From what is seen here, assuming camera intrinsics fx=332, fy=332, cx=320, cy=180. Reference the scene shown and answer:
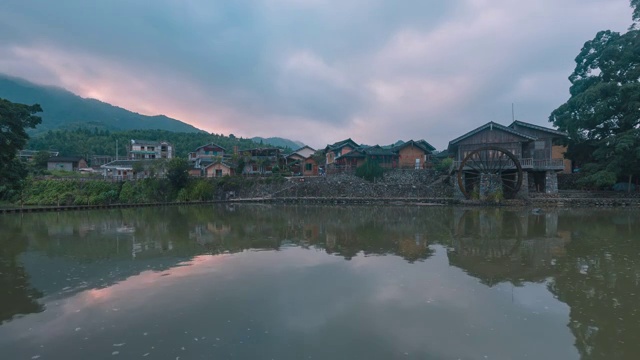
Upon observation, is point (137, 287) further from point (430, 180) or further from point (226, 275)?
point (430, 180)

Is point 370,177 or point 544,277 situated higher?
point 370,177

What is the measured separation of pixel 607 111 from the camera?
2623cm

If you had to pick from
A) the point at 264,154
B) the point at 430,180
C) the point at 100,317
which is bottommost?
the point at 100,317

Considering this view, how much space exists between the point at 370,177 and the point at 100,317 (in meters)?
32.1

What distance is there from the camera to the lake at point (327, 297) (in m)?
5.41

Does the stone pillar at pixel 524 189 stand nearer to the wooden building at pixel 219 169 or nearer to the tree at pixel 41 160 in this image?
the wooden building at pixel 219 169

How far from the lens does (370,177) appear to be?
37.0 meters

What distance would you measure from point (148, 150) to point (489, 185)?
2301 inches

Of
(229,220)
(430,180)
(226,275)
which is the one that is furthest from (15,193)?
(430,180)

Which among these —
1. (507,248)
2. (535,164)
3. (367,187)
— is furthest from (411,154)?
(507,248)

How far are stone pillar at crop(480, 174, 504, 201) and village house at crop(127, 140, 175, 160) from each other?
53059 mm

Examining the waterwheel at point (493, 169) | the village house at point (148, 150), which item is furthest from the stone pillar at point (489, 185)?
the village house at point (148, 150)

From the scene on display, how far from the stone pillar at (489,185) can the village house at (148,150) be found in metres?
53.1

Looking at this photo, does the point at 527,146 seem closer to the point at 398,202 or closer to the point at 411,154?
the point at 411,154
